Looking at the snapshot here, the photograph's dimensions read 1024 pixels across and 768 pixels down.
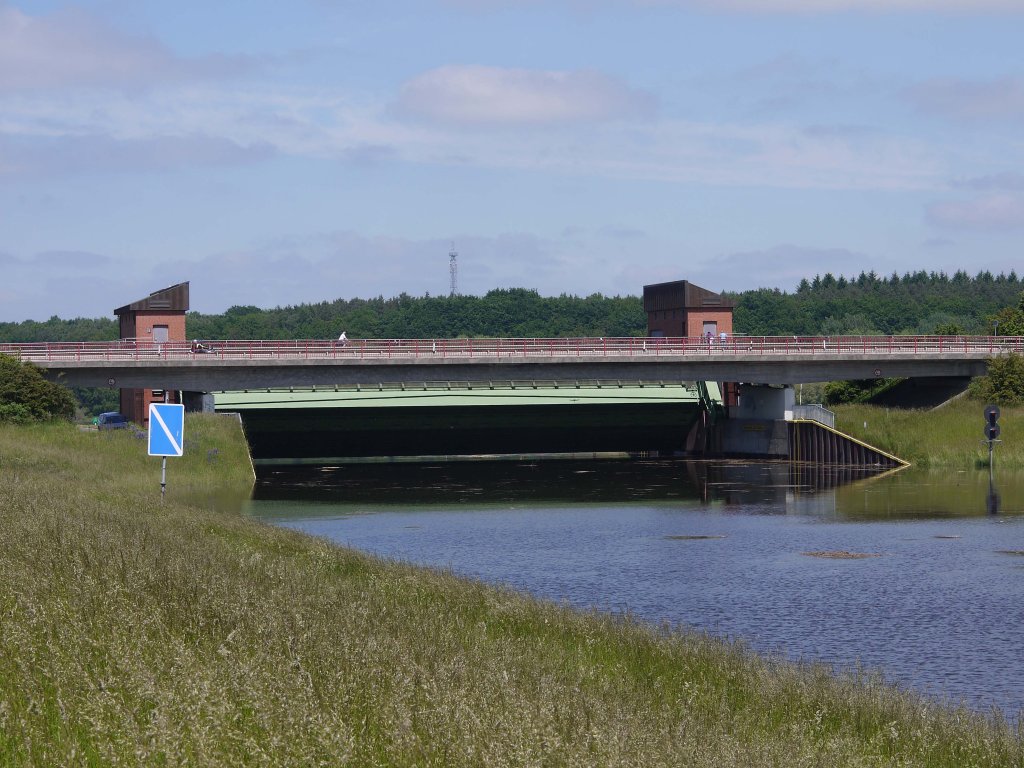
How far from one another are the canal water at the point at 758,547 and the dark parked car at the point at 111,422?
9667 millimetres

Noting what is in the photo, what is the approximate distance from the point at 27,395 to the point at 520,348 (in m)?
30.7

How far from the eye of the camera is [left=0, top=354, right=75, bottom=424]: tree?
70.6 meters

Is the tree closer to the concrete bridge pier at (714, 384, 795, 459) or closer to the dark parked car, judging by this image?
the dark parked car

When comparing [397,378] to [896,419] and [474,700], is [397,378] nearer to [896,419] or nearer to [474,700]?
[896,419]

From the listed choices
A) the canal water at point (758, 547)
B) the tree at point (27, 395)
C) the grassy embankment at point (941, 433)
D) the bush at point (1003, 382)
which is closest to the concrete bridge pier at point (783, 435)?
the grassy embankment at point (941, 433)

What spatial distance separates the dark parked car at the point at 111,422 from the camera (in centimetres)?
7742

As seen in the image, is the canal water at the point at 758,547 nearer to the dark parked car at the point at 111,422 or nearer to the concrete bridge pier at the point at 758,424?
the concrete bridge pier at the point at 758,424

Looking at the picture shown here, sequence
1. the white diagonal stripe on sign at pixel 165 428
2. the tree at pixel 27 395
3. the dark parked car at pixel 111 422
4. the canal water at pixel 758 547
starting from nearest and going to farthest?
the canal water at pixel 758 547 < the white diagonal stripe on sign at pixel 165 428 < the tree at pixel 27 395 < the dark parked car at pixel 111 422

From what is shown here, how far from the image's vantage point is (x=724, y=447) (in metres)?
97.1

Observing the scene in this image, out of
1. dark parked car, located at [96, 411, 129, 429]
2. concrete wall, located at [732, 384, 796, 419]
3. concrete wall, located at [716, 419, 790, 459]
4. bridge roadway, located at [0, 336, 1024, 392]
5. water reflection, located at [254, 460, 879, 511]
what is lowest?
water reflection, located at [254, 460, 879, 511]

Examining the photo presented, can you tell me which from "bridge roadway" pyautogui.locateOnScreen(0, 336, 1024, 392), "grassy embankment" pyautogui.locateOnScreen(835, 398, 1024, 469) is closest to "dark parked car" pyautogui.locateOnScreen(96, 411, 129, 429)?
"bridge roadway" pyautogui.locateOnScreen(0, 336, 1024, 392)

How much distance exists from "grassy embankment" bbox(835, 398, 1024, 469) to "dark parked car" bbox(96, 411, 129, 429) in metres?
47.3

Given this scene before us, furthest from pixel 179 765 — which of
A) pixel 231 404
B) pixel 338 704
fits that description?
pixel 231 404

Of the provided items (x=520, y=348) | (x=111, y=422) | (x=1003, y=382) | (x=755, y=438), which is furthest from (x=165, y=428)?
(x=1003, y=382)
